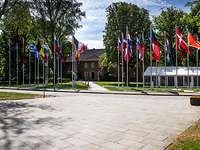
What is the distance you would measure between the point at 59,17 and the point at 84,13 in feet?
14.0

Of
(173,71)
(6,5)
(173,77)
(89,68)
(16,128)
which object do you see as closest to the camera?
(16,128)

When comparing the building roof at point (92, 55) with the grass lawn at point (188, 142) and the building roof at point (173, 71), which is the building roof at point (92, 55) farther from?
the grass lawn at point (188, 142)

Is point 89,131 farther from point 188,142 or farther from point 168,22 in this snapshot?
point 168,22

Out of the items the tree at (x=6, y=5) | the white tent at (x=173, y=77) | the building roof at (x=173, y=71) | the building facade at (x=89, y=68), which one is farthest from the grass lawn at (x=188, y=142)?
the building facade at (x=89, y=68)

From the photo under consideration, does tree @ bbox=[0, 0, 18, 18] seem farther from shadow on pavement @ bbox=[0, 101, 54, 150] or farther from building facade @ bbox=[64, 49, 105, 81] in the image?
building facade @ bbox=[64, 49, 105, 81]

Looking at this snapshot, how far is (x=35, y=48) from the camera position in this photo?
47.9 metres

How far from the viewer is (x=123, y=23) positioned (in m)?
59.5

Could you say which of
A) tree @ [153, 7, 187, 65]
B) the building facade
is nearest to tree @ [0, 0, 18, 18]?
tree @ [153, 7, 187, 65]

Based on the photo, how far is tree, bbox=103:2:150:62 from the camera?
5928 centimetres

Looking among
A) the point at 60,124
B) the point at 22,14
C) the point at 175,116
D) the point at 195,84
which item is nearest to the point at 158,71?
the point at 195,84

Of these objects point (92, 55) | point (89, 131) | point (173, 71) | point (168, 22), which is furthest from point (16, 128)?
point (92, 55)

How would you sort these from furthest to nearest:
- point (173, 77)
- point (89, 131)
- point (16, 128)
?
point (173, 77), point (16, 128), point (89, 131)

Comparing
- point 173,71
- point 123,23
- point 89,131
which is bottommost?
point 89,131

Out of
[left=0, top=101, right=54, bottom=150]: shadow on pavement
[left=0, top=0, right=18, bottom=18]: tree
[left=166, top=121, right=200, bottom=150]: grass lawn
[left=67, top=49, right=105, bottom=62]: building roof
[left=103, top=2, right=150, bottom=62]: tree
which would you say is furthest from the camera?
[left=67, top=49, right=105, bottom=62]: building roof
